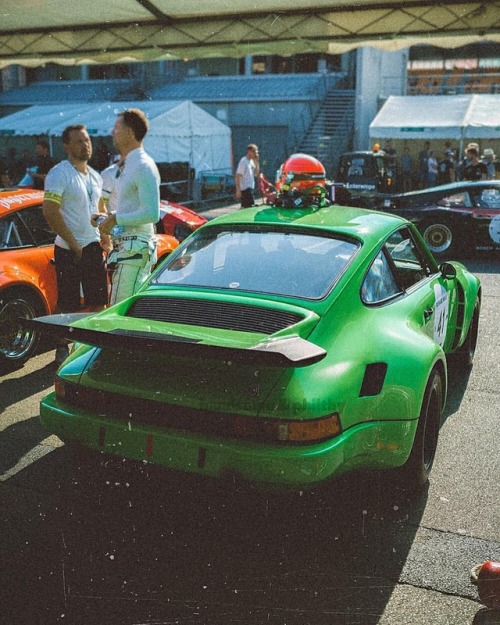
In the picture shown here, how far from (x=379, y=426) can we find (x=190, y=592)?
3.46 feet

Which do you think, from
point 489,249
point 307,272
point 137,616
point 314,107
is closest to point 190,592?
point 137,616

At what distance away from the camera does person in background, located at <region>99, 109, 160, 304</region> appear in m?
4.45

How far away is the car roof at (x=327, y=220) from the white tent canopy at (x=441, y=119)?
688 inches

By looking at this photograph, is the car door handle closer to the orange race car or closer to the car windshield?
the car windshield

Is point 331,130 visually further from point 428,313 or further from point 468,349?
point 428,313

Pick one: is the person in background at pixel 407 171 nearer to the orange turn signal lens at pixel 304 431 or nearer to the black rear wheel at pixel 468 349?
the black rear wheel at pixel 468 349

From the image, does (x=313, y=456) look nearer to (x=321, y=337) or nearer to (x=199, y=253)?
(x=321, y=337)

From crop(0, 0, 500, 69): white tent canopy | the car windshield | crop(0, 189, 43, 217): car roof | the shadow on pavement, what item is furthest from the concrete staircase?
the shadow on pavement

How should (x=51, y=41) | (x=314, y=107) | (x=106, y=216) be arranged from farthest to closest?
(x=314, y=107) → (x=51, y=41) → (x=106, y=216)

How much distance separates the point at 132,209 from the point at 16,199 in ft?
5.36

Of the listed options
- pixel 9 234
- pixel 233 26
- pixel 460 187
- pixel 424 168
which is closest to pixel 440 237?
pixel 460 187

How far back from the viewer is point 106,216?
4766 millimetres

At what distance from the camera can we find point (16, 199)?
18.6 feet

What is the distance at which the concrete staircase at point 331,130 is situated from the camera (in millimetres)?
27766
